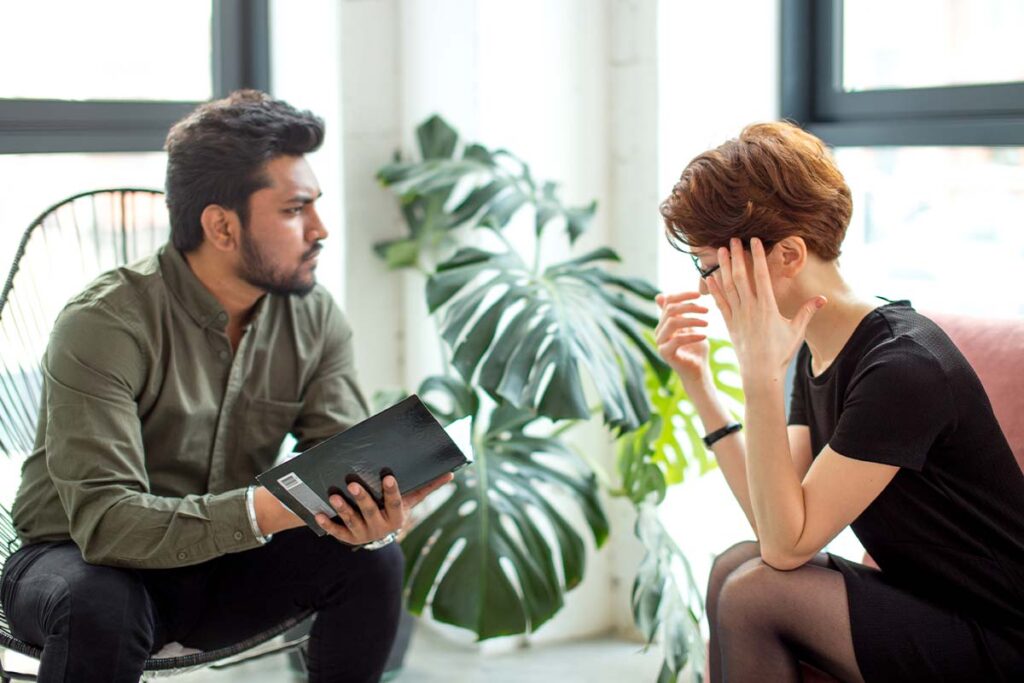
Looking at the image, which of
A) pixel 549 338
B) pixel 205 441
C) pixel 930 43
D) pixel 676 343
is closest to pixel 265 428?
pixel 205 441

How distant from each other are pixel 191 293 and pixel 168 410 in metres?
0.19

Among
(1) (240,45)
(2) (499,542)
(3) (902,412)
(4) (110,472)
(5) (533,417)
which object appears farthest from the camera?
(1) (240,45)

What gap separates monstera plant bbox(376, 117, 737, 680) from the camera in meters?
2.11

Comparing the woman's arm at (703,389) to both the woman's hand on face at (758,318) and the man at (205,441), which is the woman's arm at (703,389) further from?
the man at (205,441)

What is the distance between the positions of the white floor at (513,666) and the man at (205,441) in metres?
0.79

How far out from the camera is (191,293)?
1977 mm

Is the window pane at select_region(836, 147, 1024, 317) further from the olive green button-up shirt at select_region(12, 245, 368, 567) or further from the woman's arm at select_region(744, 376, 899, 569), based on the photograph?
the olive green button-up shirt at select_region(12, 245, 368, 567)

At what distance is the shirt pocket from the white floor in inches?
32.4

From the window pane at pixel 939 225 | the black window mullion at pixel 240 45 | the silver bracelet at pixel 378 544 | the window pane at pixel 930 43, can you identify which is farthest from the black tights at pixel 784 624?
the black window mullion at pixel 240 45

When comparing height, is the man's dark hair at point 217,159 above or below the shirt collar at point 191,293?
above

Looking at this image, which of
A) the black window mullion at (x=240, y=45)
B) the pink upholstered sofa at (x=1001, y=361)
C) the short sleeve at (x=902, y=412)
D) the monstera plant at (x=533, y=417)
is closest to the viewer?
the short sleeve at (x=902, y=412)

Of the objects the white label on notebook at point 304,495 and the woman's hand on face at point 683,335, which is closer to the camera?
the white label on notebook at point 304,495

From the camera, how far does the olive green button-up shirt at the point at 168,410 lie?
177cm

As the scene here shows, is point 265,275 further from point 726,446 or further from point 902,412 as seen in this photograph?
point 902,412
